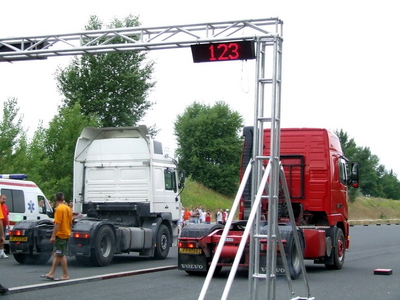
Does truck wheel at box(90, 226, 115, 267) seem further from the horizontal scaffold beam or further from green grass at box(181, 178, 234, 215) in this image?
green grass at box(181, 178, 234, 215)

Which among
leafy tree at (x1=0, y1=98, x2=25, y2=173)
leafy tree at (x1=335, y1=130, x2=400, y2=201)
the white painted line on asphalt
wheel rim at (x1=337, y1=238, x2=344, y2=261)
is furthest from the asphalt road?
leafy tree at (x1=335, y1=130, x2=400, y2=201)

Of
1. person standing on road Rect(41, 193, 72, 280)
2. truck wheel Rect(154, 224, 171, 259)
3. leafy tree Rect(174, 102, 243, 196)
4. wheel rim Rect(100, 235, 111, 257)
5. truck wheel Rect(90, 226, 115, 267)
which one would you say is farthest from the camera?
leafy tree Rect(174, 102, 243, 196)

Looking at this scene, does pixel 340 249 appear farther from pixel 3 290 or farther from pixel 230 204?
pixel 230 204

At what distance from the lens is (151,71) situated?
53656 millimetres

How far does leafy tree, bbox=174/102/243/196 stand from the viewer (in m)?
75.9

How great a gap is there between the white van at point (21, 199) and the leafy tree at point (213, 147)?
54010 mm

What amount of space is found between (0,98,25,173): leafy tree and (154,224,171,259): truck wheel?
46.7 ft

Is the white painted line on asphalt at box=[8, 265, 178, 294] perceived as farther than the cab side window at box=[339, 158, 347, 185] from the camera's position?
No

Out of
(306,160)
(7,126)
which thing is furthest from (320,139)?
(7,126)

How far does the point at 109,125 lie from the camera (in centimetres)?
5284

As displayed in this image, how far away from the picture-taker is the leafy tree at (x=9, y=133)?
107ft

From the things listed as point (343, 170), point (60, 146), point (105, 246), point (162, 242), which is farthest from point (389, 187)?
point (105, 246)

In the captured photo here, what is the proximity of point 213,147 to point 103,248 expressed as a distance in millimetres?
60568

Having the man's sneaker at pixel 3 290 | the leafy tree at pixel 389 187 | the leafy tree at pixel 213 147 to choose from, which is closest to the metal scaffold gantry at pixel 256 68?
the man's sneaker at pixel 3 290
